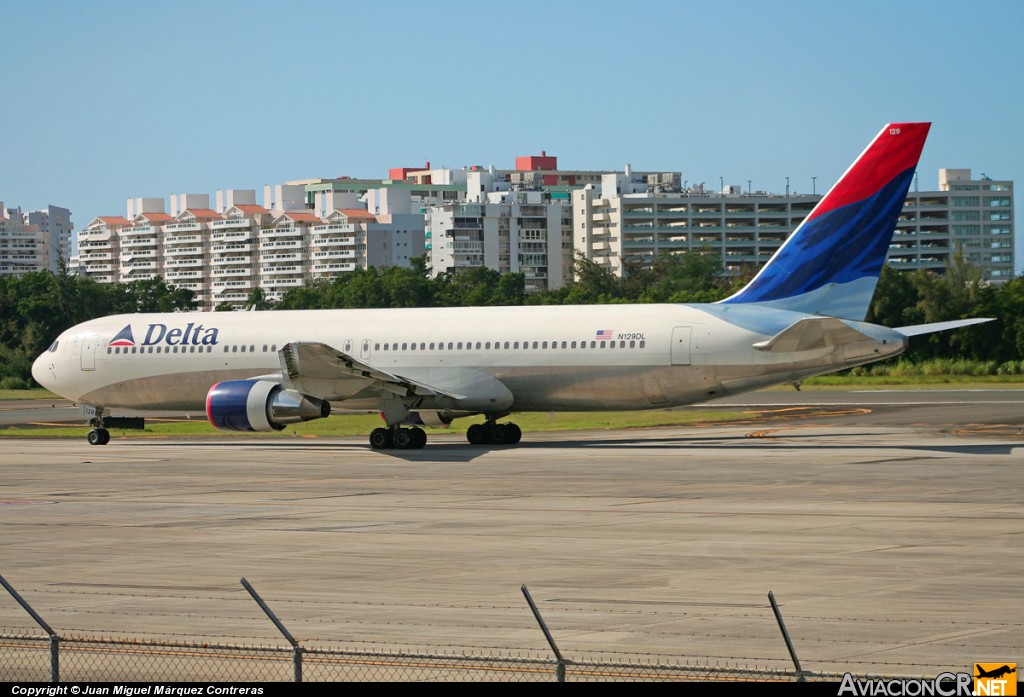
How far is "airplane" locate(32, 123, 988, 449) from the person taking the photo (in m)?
35.7

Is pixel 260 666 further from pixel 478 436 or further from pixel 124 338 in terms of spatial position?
pixel 124 338

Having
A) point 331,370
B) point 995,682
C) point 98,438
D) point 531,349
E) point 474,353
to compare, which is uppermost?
point 531,349

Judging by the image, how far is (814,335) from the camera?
3462 centimetres

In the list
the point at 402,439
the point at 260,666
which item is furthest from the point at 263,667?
the point at 402,439

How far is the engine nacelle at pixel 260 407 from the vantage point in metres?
38.2

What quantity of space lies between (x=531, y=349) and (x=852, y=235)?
881cm

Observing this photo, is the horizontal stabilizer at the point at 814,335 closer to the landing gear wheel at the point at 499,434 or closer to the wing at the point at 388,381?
the wing at the point at 388,381

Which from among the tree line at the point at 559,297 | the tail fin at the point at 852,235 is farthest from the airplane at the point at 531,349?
the tree line at the point at 559,297

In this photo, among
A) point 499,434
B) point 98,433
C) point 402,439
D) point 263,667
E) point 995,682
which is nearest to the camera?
point 995,682

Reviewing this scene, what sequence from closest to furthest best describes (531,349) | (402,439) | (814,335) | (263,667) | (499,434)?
(263,667) < (814,335) < (531,349) < (402,439) < (499,434)

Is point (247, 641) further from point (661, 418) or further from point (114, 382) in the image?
point (661, 418)

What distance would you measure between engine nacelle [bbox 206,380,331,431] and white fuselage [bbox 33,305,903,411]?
0.53 metres

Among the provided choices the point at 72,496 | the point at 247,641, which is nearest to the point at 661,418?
the point at 72,496

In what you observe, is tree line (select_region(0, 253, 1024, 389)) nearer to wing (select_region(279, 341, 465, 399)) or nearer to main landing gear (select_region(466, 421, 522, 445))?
main landing gear (select_region(466, 421, 522, 445))
